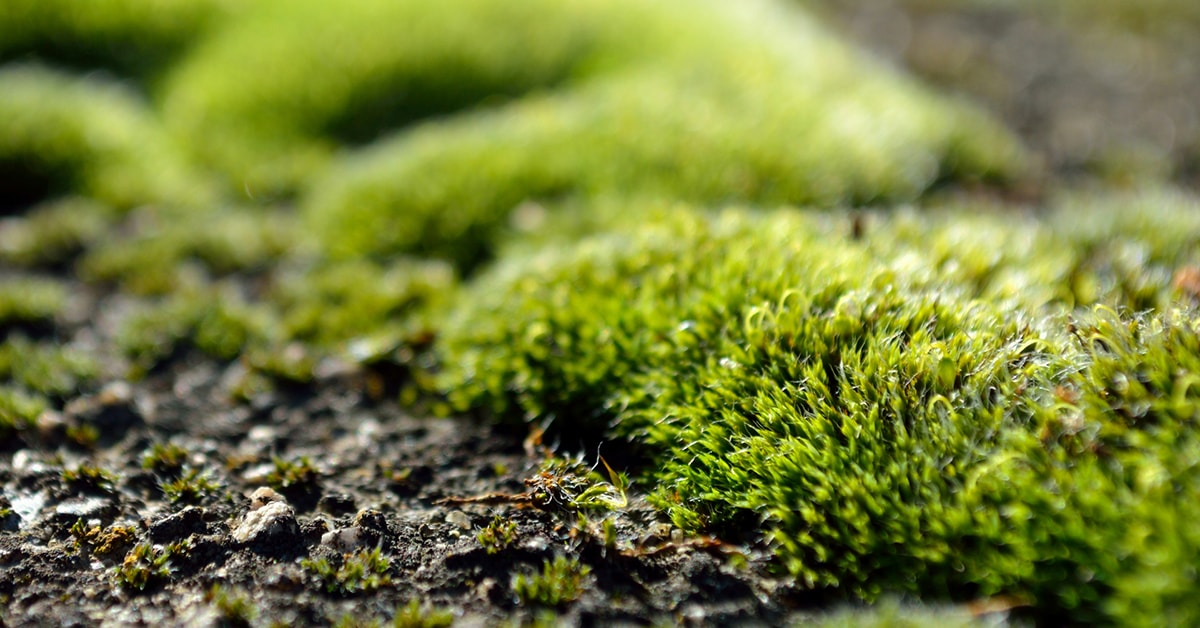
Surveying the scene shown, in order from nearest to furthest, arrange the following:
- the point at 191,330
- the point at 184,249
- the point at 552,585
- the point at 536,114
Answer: the point at 552,585
the point at 191,330
the point at 184,249
the point at 536,114

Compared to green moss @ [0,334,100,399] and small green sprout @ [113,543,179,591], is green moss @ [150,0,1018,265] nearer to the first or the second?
green moss @ [0,334,100,399]

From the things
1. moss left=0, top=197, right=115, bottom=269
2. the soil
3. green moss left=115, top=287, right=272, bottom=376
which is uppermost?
moss left=0, top=197, right=115, bottom=269

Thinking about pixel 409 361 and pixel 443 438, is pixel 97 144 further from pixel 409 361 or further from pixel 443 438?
pixel 443 438

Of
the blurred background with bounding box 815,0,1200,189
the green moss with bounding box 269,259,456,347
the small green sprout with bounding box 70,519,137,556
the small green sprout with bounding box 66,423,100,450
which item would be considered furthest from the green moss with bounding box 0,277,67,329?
the blurred background with bounding box 815,0,1200,189

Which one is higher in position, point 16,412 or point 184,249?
point 184,249

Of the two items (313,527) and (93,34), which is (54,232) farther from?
(313,527)

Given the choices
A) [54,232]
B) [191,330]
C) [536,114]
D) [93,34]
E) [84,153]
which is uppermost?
[93,34]

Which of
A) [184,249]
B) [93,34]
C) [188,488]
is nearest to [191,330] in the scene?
[184,249]
